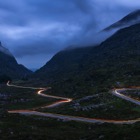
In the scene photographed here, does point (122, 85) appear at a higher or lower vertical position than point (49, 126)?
higher

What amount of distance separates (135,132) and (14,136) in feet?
64.3

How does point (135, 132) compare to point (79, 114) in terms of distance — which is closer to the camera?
point (135, 132)

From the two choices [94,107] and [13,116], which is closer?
[13,116]

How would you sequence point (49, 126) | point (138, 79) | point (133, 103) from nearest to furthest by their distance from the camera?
1. point (49, 126)
2. point (133, 103)
3. point (138, 79)

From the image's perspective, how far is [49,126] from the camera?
241 ft

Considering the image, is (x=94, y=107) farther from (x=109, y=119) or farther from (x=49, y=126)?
(x=49, y=126)

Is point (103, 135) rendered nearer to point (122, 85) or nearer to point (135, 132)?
point (135, 132)

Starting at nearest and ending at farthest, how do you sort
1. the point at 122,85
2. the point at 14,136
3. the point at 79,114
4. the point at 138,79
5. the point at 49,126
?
1. the point at 14,136
2. the point at 49,126
3. the point at 79,114
4. the point at 122,85
5. the point at 138,79

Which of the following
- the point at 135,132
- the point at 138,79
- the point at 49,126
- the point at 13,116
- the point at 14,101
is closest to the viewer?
the point at 135,132

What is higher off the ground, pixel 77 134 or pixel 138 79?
pixel 138 79

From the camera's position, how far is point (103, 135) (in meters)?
50.2

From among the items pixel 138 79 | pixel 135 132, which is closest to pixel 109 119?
pixel 135 132

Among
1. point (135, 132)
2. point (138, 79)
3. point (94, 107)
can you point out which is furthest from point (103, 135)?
point (138, 79)

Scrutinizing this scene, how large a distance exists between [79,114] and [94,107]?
7274mm
